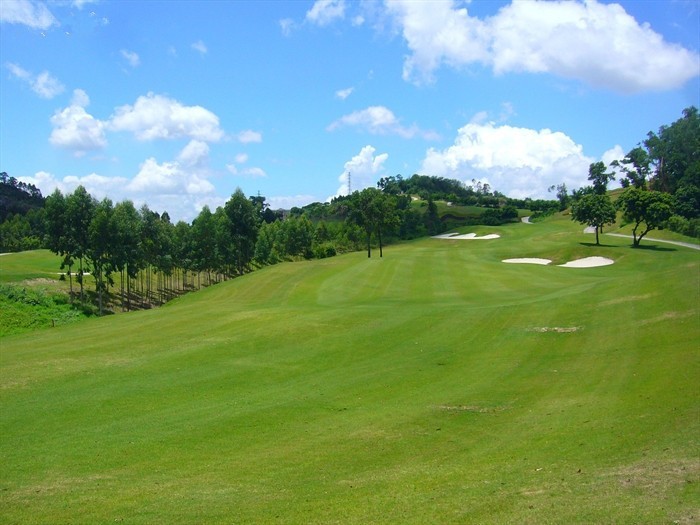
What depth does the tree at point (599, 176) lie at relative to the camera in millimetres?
155250

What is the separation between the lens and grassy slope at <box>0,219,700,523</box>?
40.0 feet

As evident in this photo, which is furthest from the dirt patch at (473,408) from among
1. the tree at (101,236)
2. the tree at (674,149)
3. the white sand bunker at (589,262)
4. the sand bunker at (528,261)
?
the tree at (674,149)

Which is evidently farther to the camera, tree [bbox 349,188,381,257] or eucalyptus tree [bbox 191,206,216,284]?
eucalyptus tree [bbox 191,206,216,284]

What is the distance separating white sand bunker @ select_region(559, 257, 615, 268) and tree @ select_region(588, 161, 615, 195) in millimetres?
92686

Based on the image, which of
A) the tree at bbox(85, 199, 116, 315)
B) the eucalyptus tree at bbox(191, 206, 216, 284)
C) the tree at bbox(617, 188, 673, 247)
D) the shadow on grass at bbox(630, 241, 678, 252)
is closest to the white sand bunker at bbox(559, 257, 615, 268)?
the shadow on grass at bbox(630, 241, 678, 252)

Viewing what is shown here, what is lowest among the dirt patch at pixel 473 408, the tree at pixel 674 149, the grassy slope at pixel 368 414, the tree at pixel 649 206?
the dirt patch at pixel 473 408

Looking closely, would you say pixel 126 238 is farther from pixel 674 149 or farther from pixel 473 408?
pixel 674 149

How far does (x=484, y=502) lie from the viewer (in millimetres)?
11672

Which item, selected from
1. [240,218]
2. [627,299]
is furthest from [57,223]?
[627,299]

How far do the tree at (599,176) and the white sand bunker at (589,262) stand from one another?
92.7 m

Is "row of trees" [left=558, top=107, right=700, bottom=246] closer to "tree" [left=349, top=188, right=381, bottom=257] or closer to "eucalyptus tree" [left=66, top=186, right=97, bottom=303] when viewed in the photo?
"tree" [left=349, top=188, right=381, bottom=257]

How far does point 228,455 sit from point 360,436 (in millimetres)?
3972

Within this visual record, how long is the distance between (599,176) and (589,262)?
9772cm

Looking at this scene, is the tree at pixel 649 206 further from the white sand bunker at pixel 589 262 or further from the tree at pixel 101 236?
the tree at pixel 101 236
